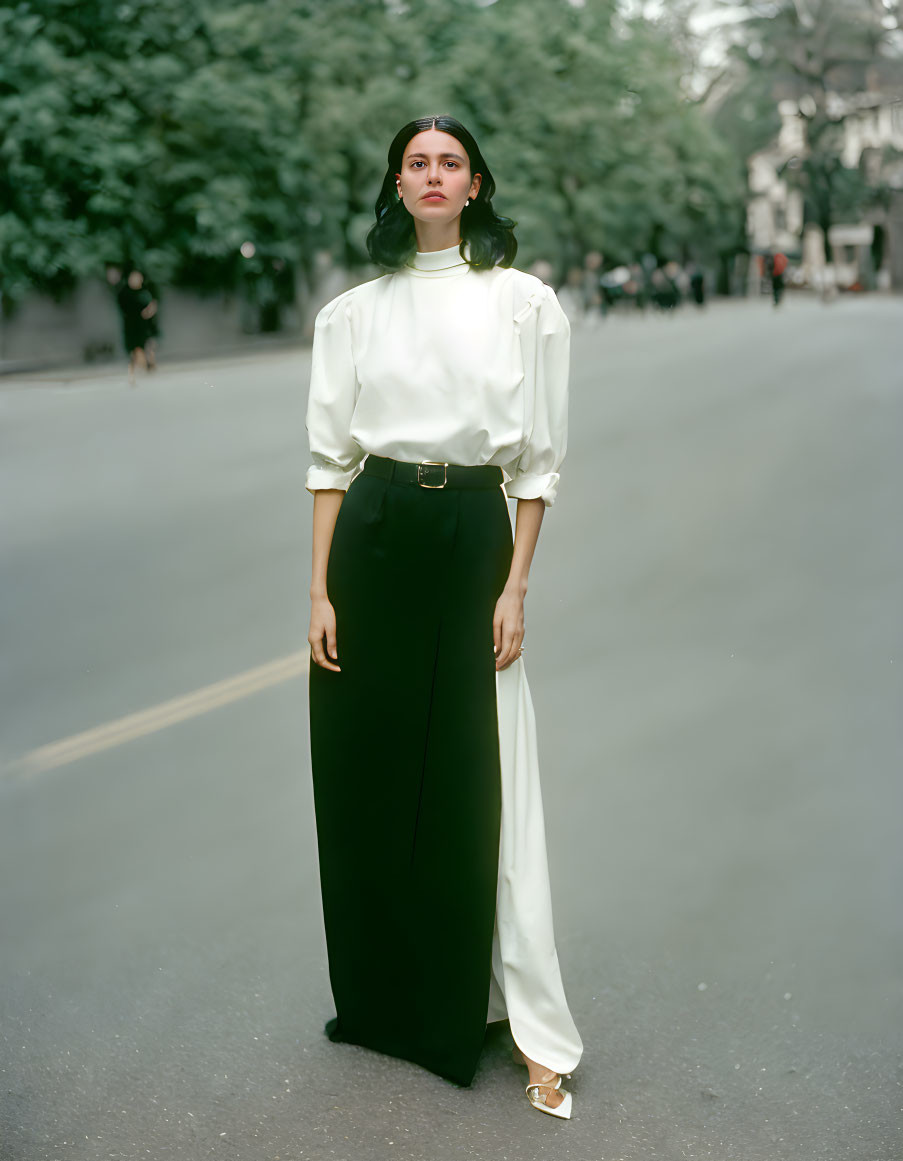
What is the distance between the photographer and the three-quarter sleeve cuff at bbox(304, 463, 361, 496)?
332 cm

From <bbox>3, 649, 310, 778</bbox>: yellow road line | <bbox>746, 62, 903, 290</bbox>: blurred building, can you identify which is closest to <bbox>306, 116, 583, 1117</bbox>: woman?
<bbox>3, 649, 310, 778</bbox>: yellow road line

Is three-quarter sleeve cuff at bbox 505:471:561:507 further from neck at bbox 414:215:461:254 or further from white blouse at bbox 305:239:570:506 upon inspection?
neck at bbox 414:215:461:254

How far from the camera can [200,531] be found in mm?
10602

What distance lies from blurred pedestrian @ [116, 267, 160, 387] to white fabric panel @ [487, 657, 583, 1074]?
21409 millimetres

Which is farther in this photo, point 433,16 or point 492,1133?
point 433,16

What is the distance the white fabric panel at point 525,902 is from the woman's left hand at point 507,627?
0.22ft

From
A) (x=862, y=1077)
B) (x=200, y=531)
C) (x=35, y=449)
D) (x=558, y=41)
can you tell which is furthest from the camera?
(x=558, y=41)

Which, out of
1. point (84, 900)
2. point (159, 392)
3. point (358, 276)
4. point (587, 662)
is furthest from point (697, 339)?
point (84, 900)

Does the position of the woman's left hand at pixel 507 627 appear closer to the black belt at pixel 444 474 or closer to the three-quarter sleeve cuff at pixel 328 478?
the black belt at pixel 444 474

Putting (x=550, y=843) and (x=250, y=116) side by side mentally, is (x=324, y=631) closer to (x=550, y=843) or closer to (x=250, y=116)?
(x=550, y=843)

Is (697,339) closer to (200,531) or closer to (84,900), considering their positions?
(200,531)

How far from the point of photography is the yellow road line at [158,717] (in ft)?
18.9

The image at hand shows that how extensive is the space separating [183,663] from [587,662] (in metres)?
1.77

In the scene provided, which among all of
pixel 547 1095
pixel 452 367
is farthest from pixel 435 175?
pixel 547 1095
